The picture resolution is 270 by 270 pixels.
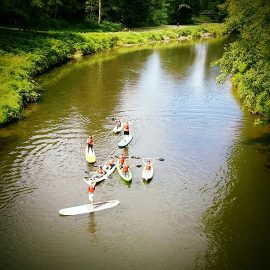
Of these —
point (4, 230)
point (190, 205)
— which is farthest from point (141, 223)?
point (4, 230)

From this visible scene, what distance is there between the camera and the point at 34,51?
51.8 m

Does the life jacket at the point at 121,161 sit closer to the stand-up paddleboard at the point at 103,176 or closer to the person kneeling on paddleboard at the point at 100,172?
the stand-up paddleboard at the point at 103,176

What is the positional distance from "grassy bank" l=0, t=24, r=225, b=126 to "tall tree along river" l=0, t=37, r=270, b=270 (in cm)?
185

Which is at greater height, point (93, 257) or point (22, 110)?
point (22, 110)

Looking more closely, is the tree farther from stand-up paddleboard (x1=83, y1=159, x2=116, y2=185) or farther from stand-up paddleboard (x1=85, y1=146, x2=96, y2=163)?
stand-up paddleboard (x1=83, y1=159, x2=116, y2=185)

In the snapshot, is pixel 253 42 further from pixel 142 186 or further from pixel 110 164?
pixel 110 164

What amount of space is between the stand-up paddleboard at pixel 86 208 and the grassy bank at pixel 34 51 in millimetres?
13971

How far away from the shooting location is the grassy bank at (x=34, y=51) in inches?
1423

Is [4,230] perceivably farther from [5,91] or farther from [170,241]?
[5,91]

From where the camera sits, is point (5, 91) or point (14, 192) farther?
point (5, 91)

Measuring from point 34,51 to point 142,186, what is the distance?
33.7 m

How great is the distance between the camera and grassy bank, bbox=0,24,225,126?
3614cm

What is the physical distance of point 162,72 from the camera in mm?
54656

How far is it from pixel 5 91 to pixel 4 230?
1967cm
